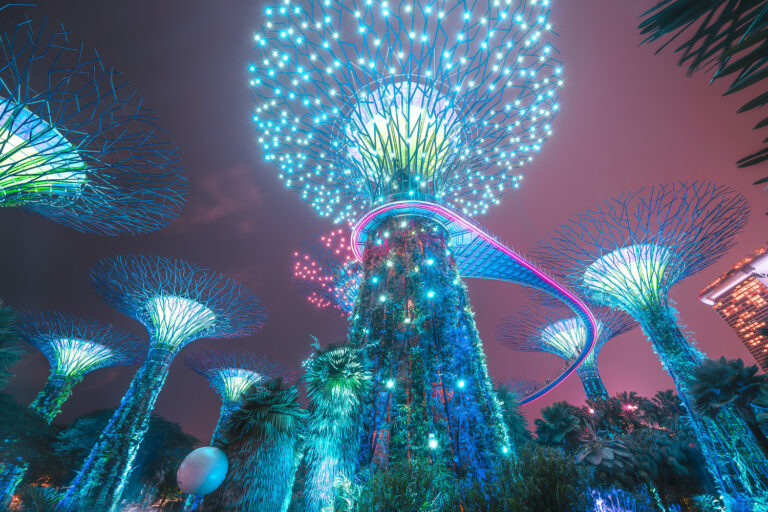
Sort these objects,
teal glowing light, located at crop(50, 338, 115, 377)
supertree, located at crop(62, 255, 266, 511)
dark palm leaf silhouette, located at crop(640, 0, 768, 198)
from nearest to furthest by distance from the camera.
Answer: dark palm leaf silhouette, located at crop(640, 0, 768, 198) → supertree, located at crop(62, 255, 266, 511) → teal glowing light, located at crop(50, 338, 115, 377)

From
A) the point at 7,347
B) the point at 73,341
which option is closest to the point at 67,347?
the point at 73,341

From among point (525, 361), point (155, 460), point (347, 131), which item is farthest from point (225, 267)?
point (525, 361)

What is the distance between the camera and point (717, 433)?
475 inches

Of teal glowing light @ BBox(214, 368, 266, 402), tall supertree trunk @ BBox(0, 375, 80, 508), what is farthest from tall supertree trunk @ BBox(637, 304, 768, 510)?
tall supertree trunk @ BBox(0, 375, 80, 508)

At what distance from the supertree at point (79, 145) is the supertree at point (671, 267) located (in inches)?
728

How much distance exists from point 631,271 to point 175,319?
27.9 meters

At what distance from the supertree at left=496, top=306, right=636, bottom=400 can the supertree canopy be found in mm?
33737

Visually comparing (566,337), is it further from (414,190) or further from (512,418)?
(414,190)

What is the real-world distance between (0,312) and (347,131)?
566 inches

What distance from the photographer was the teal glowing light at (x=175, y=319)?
19219 mm

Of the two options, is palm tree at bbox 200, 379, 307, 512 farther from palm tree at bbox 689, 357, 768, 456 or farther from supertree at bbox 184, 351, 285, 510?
supertree at bbox 184, 351, 285, 510

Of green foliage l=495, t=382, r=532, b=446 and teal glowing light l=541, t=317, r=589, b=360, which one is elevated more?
teal glowing light l=541, t=317, r=589, b=360

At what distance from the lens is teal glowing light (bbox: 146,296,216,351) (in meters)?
19.2

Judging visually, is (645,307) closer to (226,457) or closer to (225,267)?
(226,457)
